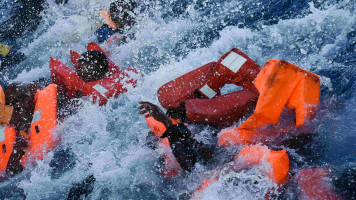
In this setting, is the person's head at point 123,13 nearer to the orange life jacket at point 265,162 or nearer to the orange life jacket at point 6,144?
the orange life jacket at point 6,144

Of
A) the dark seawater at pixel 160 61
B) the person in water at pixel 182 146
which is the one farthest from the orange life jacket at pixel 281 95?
the person in water at pixel 182 146

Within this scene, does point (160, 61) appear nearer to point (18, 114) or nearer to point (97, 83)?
point (97, 83)

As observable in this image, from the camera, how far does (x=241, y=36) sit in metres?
5.15

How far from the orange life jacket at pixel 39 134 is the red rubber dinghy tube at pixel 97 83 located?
30 centimetres

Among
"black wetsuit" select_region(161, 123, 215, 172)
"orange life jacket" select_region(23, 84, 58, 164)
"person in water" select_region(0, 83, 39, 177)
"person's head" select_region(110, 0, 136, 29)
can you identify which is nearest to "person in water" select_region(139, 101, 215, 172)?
"black wetsuit" select_region(161, 123, 215, 172)

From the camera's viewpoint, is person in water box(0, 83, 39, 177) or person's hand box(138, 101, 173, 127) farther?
person in water box(0, 83, 39, 177)

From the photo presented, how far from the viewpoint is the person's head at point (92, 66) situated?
13.3 ft

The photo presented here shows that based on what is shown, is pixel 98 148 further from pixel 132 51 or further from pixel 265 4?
pixel 265 4

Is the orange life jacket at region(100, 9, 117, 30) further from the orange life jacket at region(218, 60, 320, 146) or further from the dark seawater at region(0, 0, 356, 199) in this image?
the orange life jacket at region(218, 60, 320, 146)

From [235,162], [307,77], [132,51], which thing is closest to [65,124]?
[132,51]

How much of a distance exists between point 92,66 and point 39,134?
1111 mm

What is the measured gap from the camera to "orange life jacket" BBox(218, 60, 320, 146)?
2891 mm

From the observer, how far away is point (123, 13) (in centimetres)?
549

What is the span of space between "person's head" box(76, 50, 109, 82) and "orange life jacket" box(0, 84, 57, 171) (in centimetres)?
53
